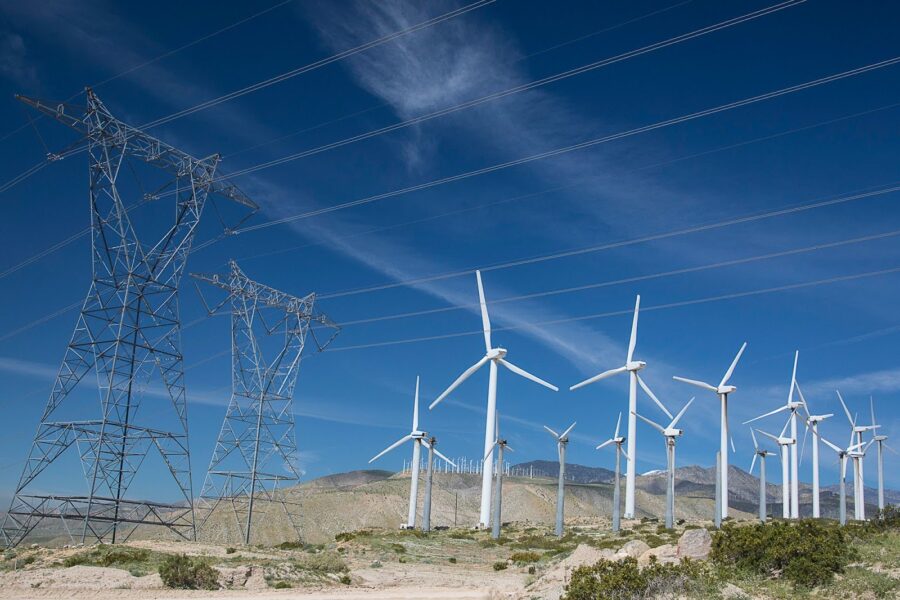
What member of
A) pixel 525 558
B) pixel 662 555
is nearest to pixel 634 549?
pixel 662 555

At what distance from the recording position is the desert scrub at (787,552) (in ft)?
78.0

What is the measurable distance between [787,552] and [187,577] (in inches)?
964

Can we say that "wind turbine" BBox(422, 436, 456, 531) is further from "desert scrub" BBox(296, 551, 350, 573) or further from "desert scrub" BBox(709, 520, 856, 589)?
"desert scrub" BBox(709, 520, 856, 589)

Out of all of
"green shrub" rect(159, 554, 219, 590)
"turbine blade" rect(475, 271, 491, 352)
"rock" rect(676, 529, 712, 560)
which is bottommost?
"green shrub" rect(159, 554, 219, 590)

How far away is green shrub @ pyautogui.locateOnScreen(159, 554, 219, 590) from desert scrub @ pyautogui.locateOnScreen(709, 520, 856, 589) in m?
21.2

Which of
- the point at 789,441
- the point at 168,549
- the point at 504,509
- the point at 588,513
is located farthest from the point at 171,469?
the point at 588,513

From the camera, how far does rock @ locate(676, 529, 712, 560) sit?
30.0 meters

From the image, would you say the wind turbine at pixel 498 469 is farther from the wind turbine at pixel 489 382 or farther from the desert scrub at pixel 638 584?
the desert scrub at pixel 638 584

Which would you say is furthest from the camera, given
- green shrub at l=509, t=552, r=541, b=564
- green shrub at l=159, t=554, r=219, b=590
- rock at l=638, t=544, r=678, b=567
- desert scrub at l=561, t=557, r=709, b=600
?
green shrub at l=509, t=552, r=541, b=564

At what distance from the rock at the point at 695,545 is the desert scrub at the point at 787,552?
1.16 metres

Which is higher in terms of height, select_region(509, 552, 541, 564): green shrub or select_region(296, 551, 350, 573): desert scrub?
select_region(509, 552, 541, 564): green shrub

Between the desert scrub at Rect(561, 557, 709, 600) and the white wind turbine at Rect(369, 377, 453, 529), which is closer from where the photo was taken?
the desert scrub at Rect(561, 557, 709, 600)

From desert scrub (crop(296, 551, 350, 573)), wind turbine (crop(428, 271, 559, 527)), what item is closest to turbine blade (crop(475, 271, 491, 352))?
wind turbine (crop(428, 271, 559, 527))

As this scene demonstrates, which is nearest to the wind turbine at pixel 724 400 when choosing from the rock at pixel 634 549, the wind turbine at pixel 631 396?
the wind turbine at pixel 631 396
